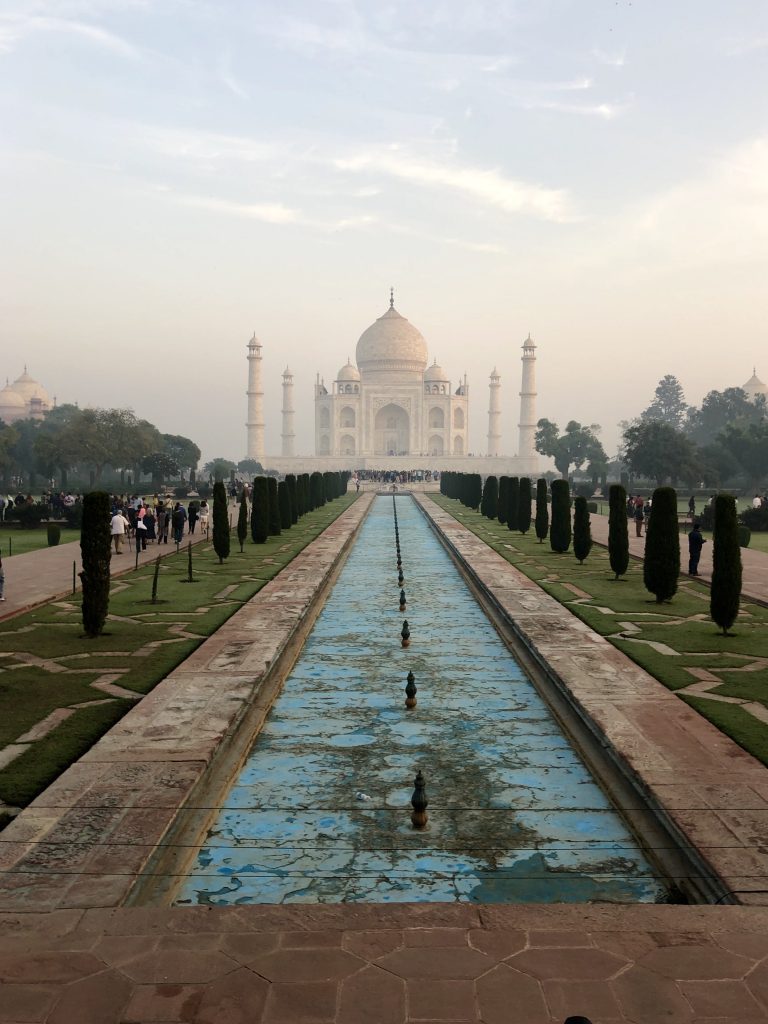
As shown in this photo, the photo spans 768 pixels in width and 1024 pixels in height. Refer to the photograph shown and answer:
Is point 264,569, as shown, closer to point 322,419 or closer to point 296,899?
point 296,899

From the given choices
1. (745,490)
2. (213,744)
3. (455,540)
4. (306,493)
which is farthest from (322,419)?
(213,744)

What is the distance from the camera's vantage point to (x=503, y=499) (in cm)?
2617

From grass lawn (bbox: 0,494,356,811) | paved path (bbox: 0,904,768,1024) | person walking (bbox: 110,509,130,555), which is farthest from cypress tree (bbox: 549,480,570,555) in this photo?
paved path (bbox: 0,904,768,1024)

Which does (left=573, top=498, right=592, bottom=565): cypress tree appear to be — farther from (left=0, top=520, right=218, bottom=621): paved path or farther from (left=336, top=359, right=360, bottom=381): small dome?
(left=336, top=359, right=360, bottom=381): small dome

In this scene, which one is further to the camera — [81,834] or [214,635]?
[214,635]

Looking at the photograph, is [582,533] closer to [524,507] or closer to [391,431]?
[524,507]

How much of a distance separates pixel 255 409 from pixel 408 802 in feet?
232

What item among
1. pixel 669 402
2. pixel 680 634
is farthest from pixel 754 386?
pixel 680 634

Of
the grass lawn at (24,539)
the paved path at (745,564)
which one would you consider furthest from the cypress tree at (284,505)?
the paved path at (745,564)

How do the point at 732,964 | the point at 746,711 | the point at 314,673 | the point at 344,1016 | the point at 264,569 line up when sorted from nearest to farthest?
the point at 344,1016
the point at 732,964
the point at 746,711
the point at 314,673
the point at 264,569

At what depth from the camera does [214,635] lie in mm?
9797

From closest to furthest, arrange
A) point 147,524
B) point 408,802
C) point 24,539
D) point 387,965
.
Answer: point 387,965
point 408,802
point 147,524
point 24,539

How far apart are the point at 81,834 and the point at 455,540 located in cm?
1664

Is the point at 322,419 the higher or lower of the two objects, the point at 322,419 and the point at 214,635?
the higher
